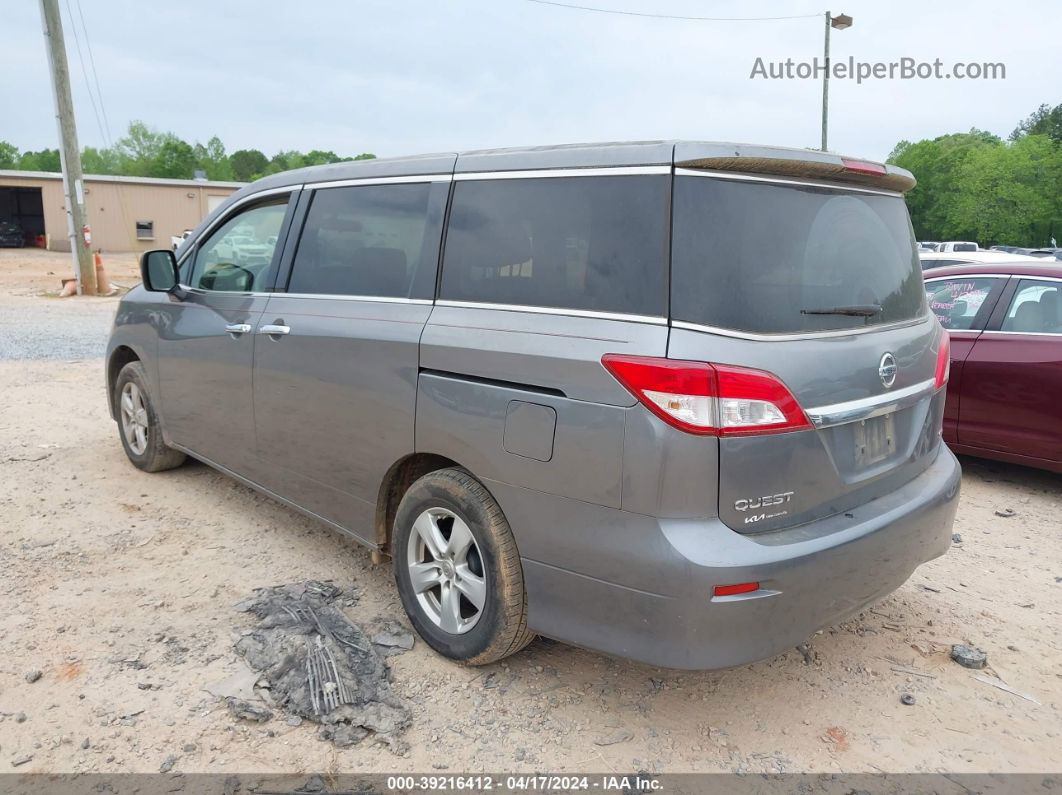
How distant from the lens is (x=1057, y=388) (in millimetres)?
5164

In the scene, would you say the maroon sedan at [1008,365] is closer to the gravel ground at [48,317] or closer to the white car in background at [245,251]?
the white car in background at [245,251]

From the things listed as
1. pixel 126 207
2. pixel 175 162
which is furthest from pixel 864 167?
pixel 175 162

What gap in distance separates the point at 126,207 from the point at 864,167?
131 feet

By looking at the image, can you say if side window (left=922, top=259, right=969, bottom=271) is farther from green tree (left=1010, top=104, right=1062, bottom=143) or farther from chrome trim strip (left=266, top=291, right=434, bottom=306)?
green tree (left=1010, top=104, right=1062, bottom=143)

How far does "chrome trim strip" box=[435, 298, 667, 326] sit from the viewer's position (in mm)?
2530

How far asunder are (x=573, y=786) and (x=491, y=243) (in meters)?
1.91

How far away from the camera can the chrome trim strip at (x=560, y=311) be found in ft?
8.30

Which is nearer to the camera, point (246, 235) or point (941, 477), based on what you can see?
point (941, 477)

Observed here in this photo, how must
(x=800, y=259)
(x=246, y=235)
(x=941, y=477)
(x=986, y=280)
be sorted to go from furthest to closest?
1. (x=986, y=280)
2. (x=246, y=235)
3. (x=941, y=477)
4. (x=800, y=259)

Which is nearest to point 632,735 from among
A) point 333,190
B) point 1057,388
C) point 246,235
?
point 333,190

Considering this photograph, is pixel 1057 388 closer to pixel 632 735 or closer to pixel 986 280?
pixel 986 280

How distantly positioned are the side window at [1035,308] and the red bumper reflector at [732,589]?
410cm

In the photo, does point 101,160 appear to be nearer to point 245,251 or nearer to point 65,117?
point 65,117

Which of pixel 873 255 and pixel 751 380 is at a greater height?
pixel 873 255
